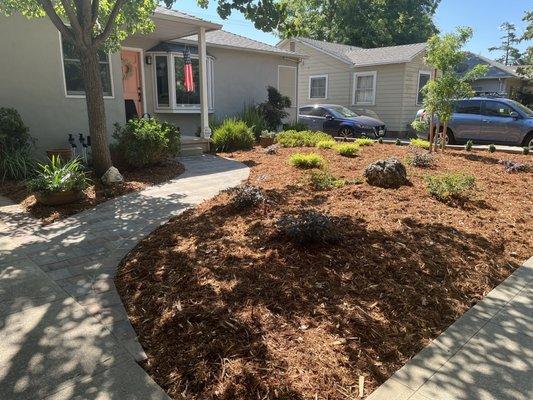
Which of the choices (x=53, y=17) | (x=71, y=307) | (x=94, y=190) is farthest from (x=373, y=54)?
(x=71, y=307)

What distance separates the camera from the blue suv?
12.6 meters

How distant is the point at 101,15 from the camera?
7.86 meters

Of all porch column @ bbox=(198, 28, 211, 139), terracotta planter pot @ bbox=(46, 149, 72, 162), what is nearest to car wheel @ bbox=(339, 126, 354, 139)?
porch column @ bbox=(198, 28, 211, 139)

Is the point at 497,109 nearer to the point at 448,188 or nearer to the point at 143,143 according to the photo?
the point at 448,188

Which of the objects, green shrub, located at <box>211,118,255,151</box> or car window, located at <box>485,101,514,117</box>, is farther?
car window, located at <box>485,101,514,117</box>

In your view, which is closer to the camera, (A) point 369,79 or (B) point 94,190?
(B) point 94,190

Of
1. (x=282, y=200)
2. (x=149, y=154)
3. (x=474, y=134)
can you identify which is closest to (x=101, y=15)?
(x=149, y=154)

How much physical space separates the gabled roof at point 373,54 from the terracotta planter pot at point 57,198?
53.0 ft

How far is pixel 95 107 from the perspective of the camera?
6750 mm

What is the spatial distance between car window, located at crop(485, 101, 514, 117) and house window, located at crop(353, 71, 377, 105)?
6917mm

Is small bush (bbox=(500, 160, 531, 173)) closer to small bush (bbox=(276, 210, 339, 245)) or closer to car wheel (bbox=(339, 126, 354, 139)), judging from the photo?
small bush (bbox=(276, 210, 339, 245))

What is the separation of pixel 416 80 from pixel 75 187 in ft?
56.5

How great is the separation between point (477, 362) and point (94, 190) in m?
5.93

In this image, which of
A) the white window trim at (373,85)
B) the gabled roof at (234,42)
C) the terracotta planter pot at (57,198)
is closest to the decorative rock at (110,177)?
the terracotta planter pot at (57,198)
